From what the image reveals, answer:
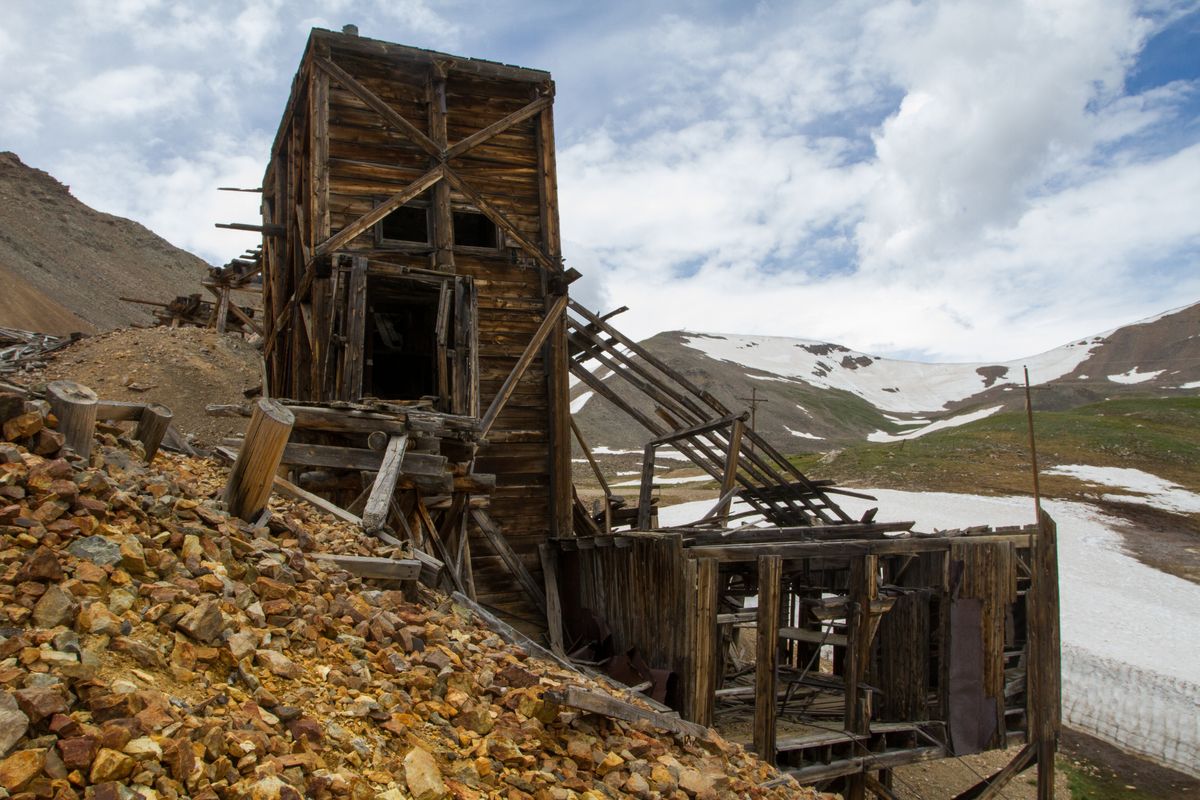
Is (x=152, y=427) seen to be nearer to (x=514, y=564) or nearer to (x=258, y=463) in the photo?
(x=258, y=463)

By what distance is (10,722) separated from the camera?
2957mm

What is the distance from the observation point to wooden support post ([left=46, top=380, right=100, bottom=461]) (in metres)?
5.52

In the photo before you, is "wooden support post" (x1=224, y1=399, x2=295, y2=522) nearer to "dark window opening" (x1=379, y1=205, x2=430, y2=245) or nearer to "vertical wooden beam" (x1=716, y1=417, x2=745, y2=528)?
"vertical wooden beam" (x1=716, y1=417, x2=745, y2=528)

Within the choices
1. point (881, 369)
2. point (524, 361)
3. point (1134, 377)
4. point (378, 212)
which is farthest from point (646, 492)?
point (881, 369)

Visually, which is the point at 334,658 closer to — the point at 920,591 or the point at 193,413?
the point at 920,591

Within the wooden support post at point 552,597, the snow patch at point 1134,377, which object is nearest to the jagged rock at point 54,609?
the wooden support post at point 552,597

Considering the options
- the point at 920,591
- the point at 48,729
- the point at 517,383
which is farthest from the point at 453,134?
the point at 48,729

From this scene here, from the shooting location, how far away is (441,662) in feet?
17.1

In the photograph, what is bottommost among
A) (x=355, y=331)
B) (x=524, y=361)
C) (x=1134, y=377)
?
(x=524, y=361)

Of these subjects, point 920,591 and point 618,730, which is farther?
Result: point 920,591

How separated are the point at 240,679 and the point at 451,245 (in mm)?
11642

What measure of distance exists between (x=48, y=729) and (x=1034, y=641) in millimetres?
14684

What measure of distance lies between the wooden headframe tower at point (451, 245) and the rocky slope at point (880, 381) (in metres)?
56.6

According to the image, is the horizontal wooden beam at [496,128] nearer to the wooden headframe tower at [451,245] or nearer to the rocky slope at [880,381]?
the wooden headframe tower at [451,245]
